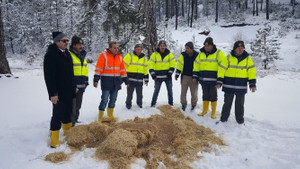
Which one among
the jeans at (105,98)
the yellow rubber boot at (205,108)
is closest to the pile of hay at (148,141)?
the jeans at (105,98)

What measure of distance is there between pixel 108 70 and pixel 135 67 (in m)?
1.21

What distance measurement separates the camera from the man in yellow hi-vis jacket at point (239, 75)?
4961 millimetres

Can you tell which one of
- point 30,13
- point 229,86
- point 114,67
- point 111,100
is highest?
point 30,13

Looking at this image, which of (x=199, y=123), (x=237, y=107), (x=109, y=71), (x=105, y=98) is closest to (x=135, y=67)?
(x=109, y=71)

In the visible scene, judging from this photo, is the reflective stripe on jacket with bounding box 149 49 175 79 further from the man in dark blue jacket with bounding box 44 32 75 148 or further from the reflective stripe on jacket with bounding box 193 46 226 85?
the man in dark blue jacket with bounding box 44 32 75 148

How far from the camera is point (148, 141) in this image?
4.11 meters

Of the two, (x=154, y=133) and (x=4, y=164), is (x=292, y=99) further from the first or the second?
(x=4, y=164)

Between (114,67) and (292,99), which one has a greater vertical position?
(114,67)

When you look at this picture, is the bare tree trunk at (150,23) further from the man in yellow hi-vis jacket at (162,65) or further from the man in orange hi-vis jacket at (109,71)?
the man in orange hi-vis jacket at (109,71)

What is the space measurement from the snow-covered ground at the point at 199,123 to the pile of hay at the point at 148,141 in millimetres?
196

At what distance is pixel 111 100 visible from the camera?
5406 millimetres

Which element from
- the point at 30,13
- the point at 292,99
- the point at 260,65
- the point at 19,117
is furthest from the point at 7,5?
the point at 292,99

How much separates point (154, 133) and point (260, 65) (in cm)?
1457

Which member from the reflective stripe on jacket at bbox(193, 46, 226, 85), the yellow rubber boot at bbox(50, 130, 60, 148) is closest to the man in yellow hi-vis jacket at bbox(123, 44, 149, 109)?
the reflective stripe on jacket at bbox(193, 46, 226, 85)
